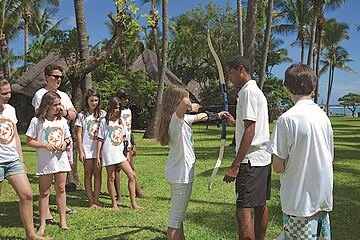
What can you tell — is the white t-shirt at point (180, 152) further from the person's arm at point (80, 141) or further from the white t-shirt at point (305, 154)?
the person's arm at point (80, 141)

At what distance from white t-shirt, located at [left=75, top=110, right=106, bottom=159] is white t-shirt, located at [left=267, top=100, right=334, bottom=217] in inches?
147

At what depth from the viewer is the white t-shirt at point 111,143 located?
5.91 m

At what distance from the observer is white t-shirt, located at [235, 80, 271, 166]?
11.8ft

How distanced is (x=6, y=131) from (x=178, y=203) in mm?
1954

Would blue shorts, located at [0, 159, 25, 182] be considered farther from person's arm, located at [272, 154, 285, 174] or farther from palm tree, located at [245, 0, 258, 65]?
palm tree, located at [245, 0, 258, 65]

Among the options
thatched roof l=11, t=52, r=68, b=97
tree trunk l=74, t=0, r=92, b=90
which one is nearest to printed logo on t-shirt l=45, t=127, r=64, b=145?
tree trunk l=74, t=0, r=92, b=90

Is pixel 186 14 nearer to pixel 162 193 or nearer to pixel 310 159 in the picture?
pixel 162 193

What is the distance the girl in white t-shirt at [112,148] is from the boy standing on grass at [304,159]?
135 inches

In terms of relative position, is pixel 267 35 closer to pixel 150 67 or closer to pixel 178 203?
pixel 178 203

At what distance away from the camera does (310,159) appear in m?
2.82

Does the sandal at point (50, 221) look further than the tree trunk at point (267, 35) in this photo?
No

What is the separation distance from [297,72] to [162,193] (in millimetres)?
4782

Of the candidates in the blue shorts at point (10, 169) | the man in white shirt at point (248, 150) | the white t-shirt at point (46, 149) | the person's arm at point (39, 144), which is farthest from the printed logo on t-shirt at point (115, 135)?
the man in white shirt at point (248, 150)

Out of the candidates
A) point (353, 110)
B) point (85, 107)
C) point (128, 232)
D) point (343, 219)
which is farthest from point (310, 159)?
point (353, 110)
